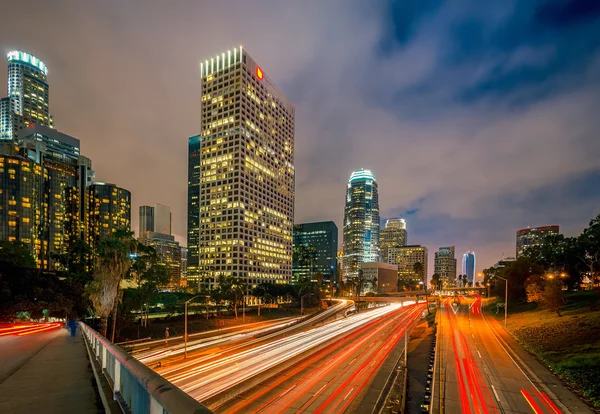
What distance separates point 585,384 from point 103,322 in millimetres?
46588

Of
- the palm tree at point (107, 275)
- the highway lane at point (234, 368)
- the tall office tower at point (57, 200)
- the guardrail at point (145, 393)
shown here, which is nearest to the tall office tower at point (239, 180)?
the tall office tower at point (57, 200)

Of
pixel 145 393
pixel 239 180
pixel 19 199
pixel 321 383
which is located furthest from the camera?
pixel 239 180

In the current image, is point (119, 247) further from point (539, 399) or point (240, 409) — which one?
point (539, 399)

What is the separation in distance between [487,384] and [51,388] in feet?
113

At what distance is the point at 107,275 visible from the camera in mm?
35125

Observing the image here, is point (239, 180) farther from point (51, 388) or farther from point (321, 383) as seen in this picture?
point (51, 388)

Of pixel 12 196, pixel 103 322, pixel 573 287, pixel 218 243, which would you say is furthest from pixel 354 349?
pixel 12 196

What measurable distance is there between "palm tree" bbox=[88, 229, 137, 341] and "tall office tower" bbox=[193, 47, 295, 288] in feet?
369

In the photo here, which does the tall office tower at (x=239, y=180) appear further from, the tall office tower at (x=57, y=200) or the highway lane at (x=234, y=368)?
the highway lane at (x=234, y=368)

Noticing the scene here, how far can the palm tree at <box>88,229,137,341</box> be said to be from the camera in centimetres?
3456

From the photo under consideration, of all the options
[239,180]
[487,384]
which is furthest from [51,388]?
[239,180]

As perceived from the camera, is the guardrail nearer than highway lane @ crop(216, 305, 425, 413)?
Yes

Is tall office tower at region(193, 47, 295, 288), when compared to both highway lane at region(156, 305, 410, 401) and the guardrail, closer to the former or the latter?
highway lane at region(156, 305, 410, 401)

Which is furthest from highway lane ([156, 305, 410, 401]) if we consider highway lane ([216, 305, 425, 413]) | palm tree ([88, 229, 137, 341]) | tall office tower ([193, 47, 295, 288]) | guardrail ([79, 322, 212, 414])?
tall office tower ([193, 47, 295, 288])
